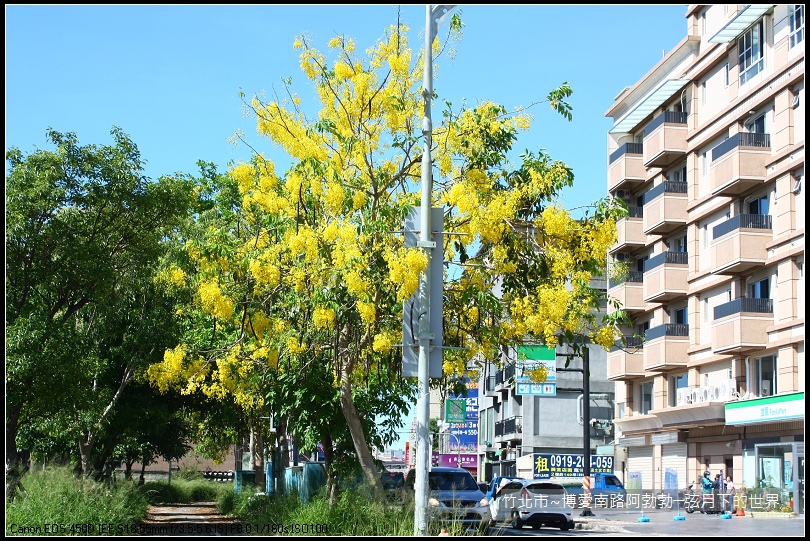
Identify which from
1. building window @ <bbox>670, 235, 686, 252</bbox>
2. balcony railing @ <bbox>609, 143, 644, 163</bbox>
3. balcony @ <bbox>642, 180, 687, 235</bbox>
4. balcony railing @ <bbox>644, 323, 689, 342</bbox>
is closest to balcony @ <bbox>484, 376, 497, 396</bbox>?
balcony railing @ <bbox>609, 143, 644, 163</bbox>

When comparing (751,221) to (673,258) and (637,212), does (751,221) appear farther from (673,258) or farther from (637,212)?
(637,212)

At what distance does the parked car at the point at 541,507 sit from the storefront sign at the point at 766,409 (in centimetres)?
1004

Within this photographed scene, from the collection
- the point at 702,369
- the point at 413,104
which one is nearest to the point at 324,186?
the point at 413,104

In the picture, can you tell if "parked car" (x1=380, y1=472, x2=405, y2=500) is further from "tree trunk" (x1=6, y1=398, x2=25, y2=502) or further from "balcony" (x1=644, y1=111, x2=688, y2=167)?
"balcony" (x1=644, y1=111, x2=688, y2=167)

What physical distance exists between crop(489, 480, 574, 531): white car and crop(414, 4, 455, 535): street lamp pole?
1501cm

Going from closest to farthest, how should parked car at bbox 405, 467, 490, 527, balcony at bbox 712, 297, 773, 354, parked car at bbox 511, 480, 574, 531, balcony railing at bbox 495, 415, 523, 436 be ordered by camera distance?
parked car at bbox 405, 467, 490, 527, parked car at bbox 511, 480, 574, 531, balcony at bbox 712, 297, 773, 354, balcony railing at bbox 495, 415, 523, 436

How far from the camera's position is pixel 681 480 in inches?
1813

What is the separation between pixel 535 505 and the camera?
1179 inches

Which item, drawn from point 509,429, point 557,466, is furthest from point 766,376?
point 509,429

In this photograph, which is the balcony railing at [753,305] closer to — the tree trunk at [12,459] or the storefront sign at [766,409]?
the storefront sign at [766,409]

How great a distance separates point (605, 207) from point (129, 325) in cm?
1794

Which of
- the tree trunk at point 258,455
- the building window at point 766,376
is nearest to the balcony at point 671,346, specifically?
the building window at point 766,376

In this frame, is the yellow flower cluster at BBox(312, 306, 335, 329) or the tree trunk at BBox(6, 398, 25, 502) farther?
the tree trunk at BBox(6, 398, 25, 502)

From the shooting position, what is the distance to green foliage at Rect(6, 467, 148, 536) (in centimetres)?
1923
